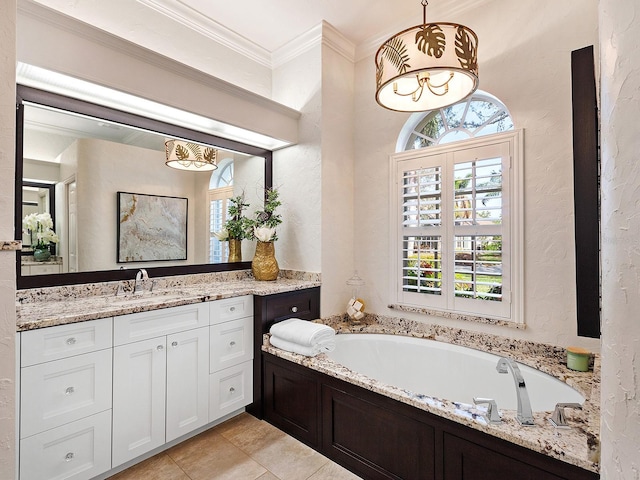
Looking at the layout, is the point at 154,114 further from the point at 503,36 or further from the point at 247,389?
the point at 503,36

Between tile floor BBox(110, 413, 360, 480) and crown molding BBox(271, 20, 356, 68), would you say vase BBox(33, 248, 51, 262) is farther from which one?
crown molding BBox(271, 20, 356, 68)

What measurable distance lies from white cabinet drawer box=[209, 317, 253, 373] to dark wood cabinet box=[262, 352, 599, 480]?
18cm

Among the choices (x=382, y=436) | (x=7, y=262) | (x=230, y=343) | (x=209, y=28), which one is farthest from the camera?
(x=209, y=28)

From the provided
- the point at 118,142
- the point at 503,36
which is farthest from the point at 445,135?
the point at 118,142

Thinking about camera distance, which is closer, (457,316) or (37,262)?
(37,262)

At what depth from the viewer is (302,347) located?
7.70 ft

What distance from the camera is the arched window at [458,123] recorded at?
2.56 meters

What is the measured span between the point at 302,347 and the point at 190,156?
1.80m

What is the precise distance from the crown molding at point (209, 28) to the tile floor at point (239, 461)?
10.5ft

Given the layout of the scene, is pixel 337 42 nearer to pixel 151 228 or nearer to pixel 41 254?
pixel 151 228

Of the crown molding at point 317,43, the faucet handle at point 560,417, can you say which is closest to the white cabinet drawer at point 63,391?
the faucet handle at point 560,417

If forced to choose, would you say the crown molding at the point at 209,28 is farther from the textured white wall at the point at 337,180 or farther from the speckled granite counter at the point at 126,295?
the speckled granite counter at the point at 126,295

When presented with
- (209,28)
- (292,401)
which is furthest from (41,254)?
(209,28)

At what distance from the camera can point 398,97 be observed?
214 centimetres
